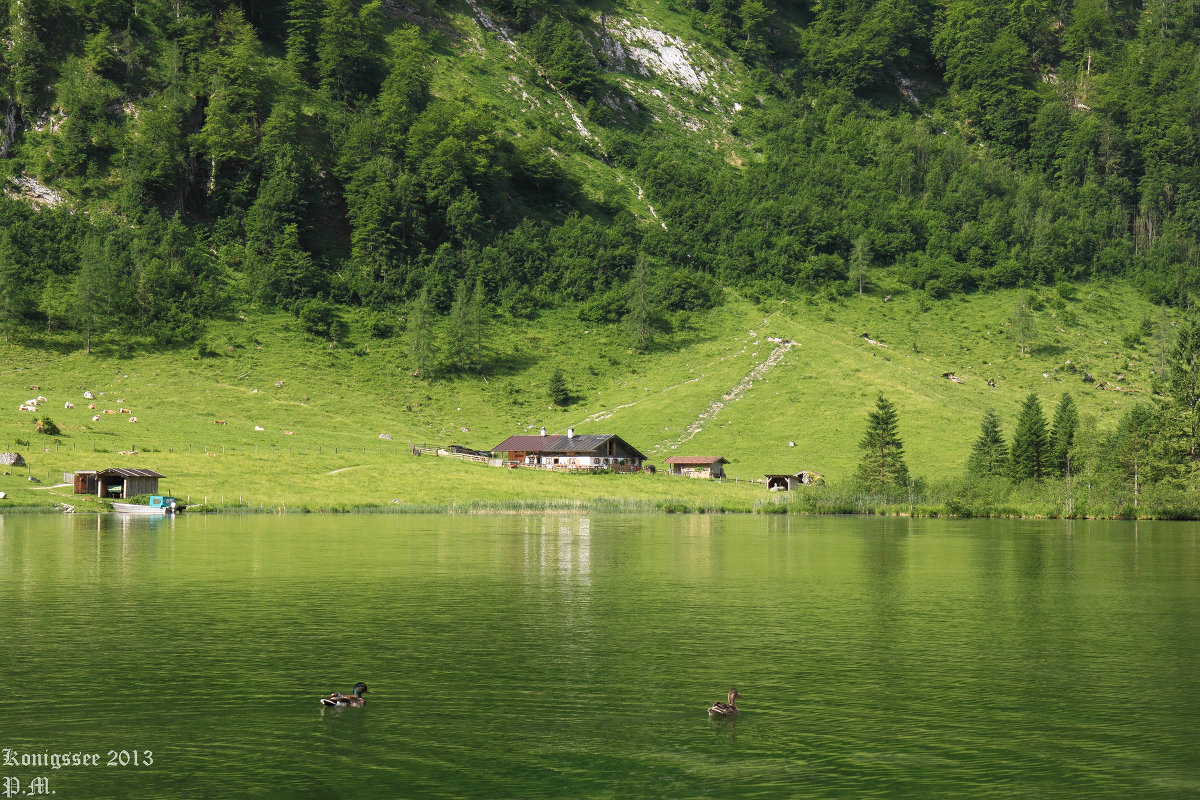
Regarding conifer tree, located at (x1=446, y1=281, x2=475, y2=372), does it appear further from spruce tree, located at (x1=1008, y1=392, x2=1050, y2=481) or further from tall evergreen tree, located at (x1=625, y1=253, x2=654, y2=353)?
spruce tree, located at (x1=1008, y1=392, x2=1050, y2=481)

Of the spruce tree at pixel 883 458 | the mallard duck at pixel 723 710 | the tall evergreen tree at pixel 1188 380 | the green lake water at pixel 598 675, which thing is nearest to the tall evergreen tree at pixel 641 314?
the spruce tree at pixel 883 458

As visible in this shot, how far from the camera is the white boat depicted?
9931 cm

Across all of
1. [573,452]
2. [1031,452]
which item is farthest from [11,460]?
[1031,452]

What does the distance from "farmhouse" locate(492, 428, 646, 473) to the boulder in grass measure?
5848 centimetres

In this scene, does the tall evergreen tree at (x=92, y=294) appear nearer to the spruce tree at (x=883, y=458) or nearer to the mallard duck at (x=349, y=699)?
the spruce tree at (x=883, y=458)

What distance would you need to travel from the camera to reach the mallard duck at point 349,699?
1089 inches

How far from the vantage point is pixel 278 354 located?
16462 centimetres

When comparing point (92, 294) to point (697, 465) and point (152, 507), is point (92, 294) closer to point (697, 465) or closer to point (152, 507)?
point (152, 507)

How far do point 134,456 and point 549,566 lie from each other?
71.8 m

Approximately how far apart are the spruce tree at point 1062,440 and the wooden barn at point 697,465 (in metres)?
40.9

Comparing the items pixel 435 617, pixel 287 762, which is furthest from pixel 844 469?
pixel 287 762

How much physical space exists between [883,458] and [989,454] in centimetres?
1467

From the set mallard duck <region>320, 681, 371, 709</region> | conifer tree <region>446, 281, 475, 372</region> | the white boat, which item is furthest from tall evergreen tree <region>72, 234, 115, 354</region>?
mallard duck <region>320, 681, 371, 709</region>

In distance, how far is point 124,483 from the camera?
340 feet
